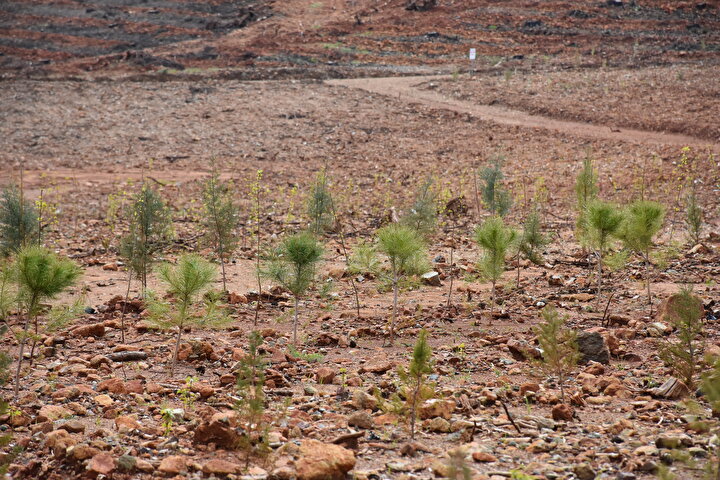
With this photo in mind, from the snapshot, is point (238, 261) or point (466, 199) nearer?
point (238, 261)

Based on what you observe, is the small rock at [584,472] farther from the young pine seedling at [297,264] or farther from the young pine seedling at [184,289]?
the young pine seedling at [297,264]

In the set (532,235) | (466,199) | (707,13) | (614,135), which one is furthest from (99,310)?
(707,13)

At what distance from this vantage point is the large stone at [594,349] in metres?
7.58

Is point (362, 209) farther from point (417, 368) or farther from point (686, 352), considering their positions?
point (417, 368)

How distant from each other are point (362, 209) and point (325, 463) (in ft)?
46.8

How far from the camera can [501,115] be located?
27.3m

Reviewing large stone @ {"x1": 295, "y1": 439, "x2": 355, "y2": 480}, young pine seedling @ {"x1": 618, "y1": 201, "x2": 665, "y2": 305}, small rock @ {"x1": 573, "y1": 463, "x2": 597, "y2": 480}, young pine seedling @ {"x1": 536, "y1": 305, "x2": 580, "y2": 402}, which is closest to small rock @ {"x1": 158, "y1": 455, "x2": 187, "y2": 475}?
large stone @ {"x1": 295, "y1": 439, "x2": 355, "y2": 480}

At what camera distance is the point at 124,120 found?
2814 cm

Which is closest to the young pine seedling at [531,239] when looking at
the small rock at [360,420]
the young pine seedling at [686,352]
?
the young pine seedling at [686,352]

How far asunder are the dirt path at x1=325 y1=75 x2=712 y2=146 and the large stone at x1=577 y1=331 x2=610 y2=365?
1572 cm

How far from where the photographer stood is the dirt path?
22.6 metres

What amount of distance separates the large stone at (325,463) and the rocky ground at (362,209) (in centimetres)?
2

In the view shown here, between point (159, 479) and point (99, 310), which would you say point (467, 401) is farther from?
Answer: point (99, 310)

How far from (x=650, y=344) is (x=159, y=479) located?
5885mm
